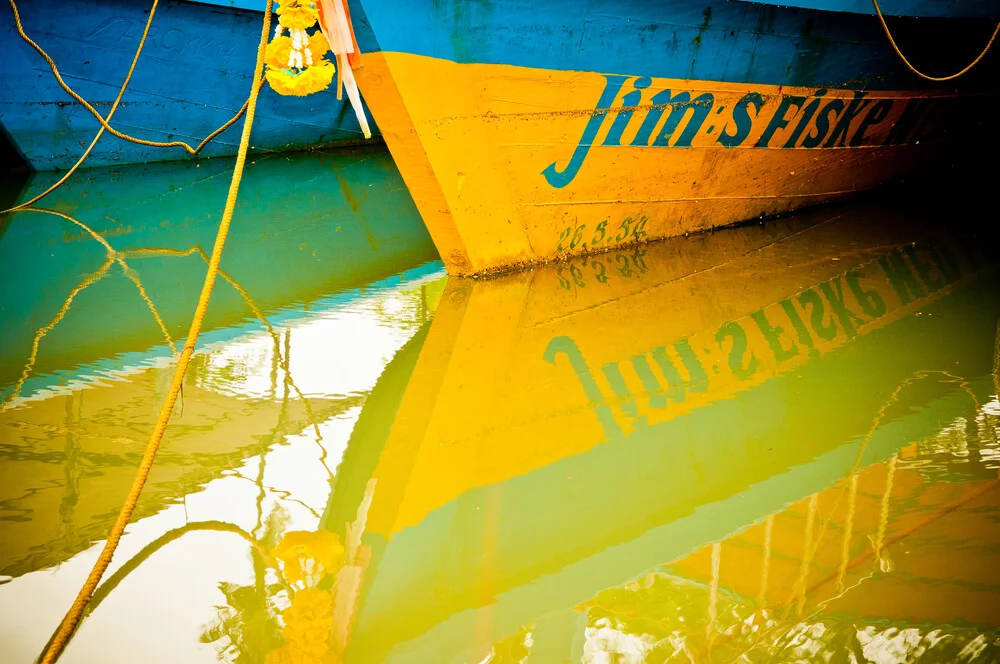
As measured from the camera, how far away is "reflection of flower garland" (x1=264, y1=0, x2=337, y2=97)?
331 cm

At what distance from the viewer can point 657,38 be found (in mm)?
3861

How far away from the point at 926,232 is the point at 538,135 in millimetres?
2654

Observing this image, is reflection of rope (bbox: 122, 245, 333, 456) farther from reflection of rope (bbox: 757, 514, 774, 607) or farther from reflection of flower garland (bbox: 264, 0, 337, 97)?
reflection of rope (bbox: 757, 514, 774, 607)

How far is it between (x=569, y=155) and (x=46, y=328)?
8.24ft

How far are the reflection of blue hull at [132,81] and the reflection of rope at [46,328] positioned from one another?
10.6 ft

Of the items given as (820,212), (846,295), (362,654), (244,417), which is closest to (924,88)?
(820,212)

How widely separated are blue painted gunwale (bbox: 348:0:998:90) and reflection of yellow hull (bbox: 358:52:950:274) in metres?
0.07

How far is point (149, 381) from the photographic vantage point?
302 cm

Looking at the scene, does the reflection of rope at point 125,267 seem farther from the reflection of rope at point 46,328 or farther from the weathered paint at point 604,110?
the weathered paint at point 604,110

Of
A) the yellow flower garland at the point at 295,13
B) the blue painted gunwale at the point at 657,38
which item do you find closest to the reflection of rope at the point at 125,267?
the yellow flower garland at the point at 295,13

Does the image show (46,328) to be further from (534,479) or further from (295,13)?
(534,479)

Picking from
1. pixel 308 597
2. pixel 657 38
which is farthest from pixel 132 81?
pixel 308 597

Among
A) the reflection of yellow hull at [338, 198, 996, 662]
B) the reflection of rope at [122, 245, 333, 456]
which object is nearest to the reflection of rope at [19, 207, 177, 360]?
the reflection of rope at [122, 245, 333, 456]

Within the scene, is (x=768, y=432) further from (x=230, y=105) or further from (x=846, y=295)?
(x=230, y=105)
